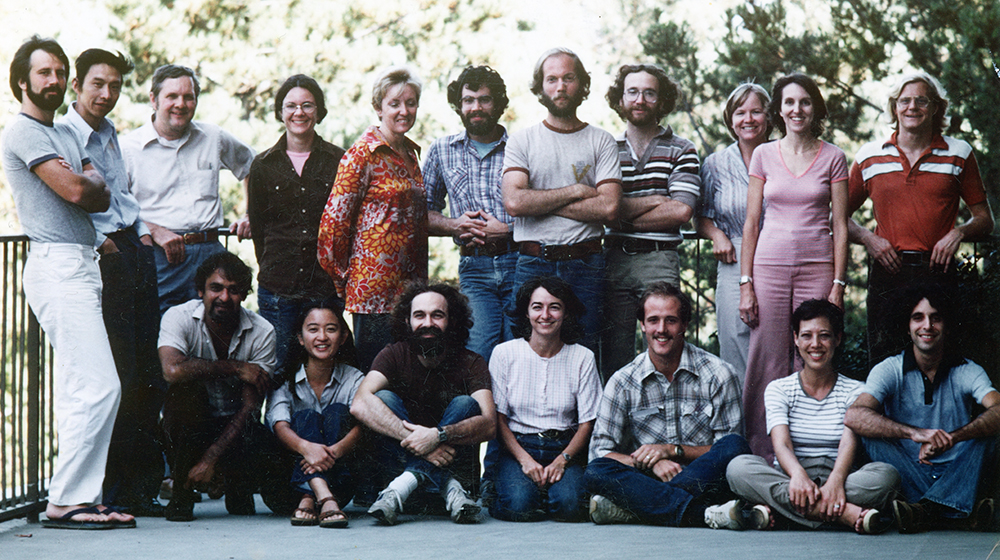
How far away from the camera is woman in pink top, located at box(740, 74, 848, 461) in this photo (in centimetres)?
422

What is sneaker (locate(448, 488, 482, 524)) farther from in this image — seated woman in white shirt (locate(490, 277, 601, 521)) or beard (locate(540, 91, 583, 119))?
beard (locate(540, 91, 583, 119))

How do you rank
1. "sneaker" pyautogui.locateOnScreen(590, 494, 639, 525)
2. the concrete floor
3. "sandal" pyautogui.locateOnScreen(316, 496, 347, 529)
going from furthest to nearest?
"sneaker" pyautogui.locateOnScreen(590, 494, 639, 525)
"sandal" pyautogui.locateOnScreen(316, 496, 347, 529)
the concrete floor

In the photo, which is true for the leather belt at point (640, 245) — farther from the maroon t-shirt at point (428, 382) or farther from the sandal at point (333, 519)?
the sandal at point (333, 519)

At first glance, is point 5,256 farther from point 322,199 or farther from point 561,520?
point 561,520

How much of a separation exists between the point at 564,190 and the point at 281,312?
1.36 m

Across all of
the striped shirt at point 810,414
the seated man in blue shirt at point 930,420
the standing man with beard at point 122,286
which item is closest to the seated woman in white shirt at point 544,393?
the striped shirt at point 810,414

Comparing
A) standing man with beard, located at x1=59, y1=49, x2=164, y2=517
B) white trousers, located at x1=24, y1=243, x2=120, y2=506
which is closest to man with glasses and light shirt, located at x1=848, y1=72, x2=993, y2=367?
standing man with beard, located at x1=59, y1=49, x2=164, y2=517

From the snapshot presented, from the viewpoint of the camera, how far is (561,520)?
13.3 ft

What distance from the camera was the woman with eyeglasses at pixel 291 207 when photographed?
4473 mm

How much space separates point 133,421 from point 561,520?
1.77 metres

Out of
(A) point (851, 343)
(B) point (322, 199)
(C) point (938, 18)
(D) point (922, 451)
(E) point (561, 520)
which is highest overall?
(C) point (938, 18)

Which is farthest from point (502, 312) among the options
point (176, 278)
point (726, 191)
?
point (176, 278)

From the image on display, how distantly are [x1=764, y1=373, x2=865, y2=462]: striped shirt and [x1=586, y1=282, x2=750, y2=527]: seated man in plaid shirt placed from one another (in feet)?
0.56

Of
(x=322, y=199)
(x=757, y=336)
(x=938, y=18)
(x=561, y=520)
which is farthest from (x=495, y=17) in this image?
(x=561, y=520)
